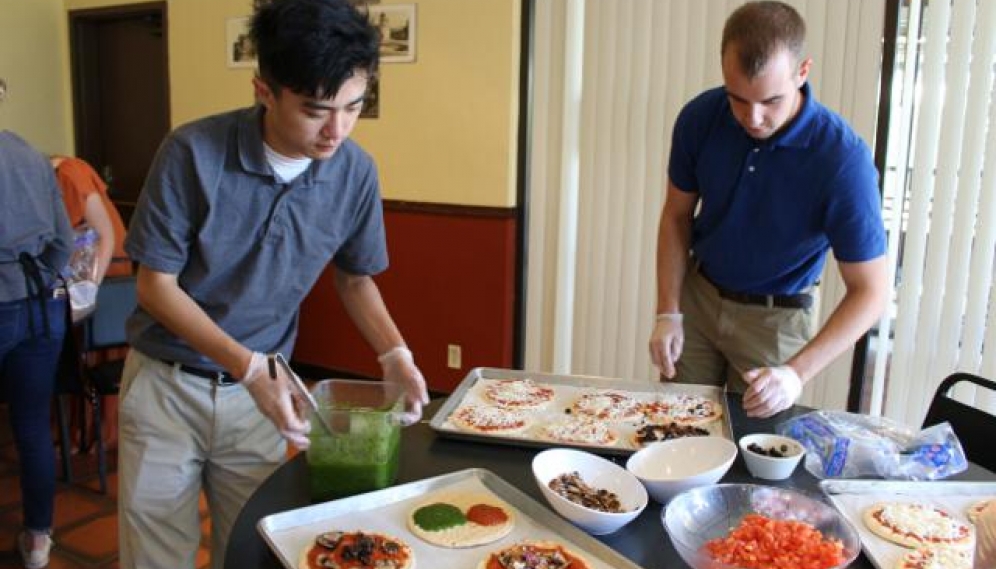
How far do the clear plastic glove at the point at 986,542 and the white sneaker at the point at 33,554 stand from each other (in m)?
2.40

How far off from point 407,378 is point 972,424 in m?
1.19

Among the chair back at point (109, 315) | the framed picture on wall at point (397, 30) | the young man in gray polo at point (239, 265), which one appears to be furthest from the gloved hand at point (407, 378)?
the framed picture on wall at point (397, 30)

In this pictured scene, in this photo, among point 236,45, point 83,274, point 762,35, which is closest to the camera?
point 762,35

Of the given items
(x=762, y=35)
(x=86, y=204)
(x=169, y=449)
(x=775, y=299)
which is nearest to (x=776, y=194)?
(x=775, y=299)

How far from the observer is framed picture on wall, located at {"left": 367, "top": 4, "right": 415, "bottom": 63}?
362 centimetres

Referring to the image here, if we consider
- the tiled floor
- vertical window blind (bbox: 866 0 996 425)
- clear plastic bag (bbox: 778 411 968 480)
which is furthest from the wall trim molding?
clear plastic bag (bbox: 778 411 968 480)

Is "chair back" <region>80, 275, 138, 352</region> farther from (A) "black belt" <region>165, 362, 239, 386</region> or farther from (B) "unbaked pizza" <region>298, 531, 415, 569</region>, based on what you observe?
(B) "unbaked pizza" <region>298, 531, 415, 569</region>

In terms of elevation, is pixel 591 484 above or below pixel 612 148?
below

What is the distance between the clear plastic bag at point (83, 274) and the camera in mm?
2527

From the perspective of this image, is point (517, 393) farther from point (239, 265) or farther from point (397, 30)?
point (397, 30)

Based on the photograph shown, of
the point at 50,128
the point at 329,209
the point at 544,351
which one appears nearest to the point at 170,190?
the point at 329,209

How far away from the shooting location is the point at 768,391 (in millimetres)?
1447

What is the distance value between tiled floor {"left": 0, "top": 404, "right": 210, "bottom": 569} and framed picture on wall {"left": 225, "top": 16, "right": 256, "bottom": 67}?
212 cm

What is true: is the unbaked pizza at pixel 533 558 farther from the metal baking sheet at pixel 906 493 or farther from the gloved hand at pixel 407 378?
the metal baking sheet at pixel 906 493
